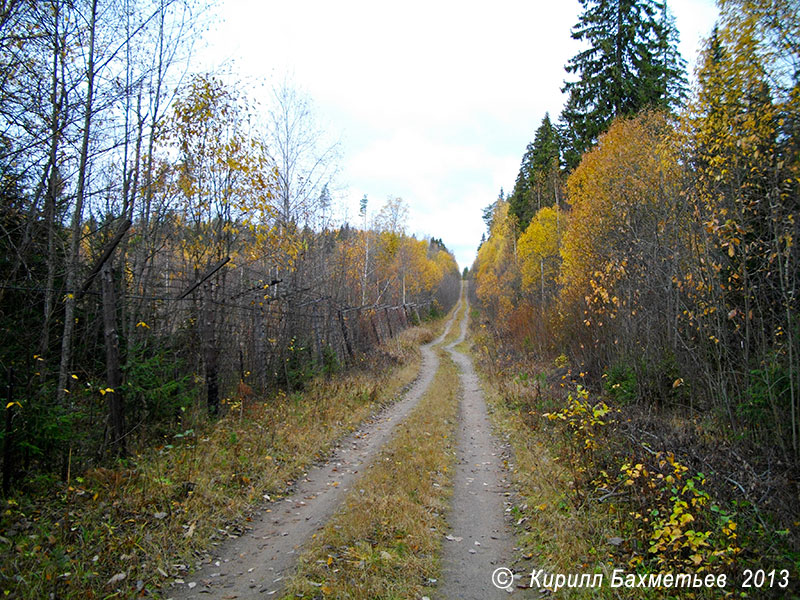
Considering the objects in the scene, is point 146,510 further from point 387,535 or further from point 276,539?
point 387,535

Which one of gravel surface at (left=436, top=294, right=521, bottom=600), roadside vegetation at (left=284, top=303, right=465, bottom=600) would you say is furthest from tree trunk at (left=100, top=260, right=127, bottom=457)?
gravel surface at (left=436, top=294, right=521, bottom=600)

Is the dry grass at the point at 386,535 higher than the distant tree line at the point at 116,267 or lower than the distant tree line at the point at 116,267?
lower

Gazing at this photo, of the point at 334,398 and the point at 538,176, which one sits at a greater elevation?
the point at 538,176

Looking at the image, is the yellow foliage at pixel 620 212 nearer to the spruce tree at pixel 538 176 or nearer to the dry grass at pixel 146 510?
the dry grass at pixel 146 510

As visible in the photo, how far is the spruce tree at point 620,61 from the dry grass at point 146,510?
19.9m

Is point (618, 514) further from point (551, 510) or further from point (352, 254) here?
point (352, 254)

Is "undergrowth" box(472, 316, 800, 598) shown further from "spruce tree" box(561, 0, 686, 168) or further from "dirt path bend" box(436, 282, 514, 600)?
"spruce tree" box(561, 0, 686, 168)

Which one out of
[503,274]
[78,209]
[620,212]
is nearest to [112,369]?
[78,209]

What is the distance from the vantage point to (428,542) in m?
4.77

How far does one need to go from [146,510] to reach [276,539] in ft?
4.99

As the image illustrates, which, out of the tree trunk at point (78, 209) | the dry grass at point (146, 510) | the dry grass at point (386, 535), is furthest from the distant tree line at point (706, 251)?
the tree trunk at point (78, 209)

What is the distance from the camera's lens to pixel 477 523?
550 centimetres

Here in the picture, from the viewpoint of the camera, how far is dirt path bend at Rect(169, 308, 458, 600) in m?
4.02

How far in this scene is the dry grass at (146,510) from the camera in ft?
12.7
